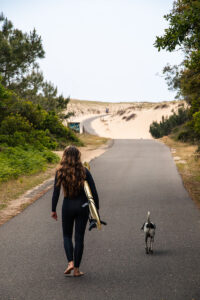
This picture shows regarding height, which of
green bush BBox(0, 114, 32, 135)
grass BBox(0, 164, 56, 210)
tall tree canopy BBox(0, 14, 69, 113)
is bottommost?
grass BBox(0, 164, 56, 210)

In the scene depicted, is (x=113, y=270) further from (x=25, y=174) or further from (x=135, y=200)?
(x=25, y=174)

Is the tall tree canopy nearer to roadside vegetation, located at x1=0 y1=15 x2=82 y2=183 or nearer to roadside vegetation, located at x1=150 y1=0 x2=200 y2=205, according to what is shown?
roadside vegetation, located at x1=0 y1=15 x2=82 y2=183

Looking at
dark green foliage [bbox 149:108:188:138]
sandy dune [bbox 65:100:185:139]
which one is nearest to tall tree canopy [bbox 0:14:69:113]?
dark green foliage [bbox 149:108:188:138]

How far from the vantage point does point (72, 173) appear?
4.96 metres

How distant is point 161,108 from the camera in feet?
266

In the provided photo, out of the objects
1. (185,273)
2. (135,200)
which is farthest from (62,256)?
(135,200)

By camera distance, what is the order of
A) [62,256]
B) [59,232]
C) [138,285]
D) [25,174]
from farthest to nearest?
[25,174] → [59,232] → [62,256] → [138,285]

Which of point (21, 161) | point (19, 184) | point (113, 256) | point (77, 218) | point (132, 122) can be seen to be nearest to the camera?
point (77, 218)

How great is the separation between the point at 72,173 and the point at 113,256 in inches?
72.1

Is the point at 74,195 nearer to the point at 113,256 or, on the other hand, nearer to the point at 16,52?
the point at 113,256

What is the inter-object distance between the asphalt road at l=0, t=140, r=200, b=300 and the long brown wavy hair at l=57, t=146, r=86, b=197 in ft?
4.20

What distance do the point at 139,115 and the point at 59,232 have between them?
72.0m

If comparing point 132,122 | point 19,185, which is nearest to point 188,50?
point 19,185

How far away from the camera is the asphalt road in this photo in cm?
462
